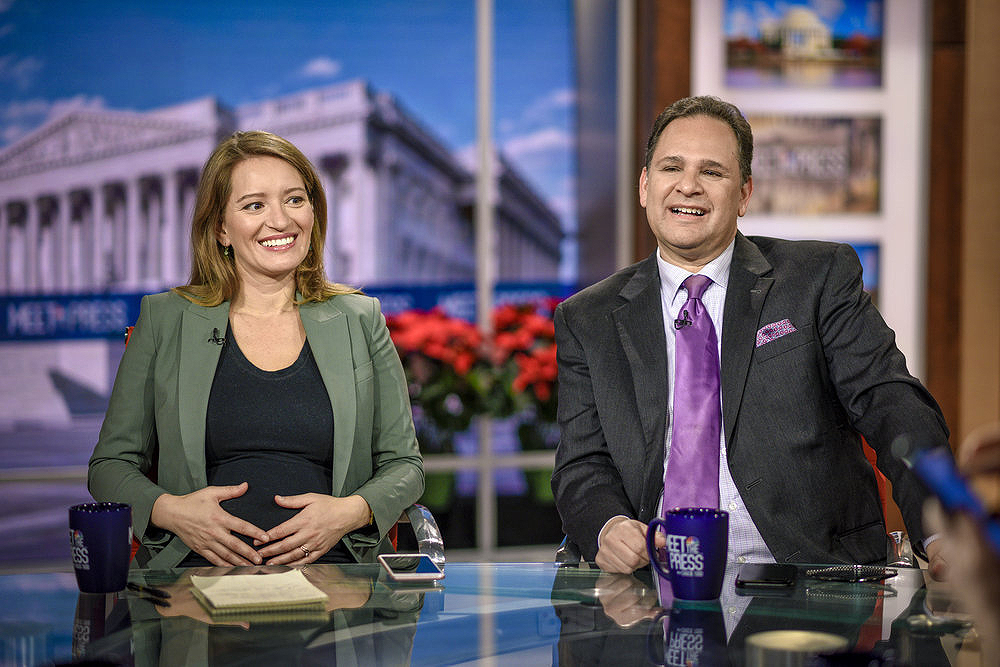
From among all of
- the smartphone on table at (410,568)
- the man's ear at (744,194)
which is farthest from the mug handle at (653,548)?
the man's ear at (744,194)

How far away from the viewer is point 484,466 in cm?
468

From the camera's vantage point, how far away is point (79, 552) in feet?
4.81

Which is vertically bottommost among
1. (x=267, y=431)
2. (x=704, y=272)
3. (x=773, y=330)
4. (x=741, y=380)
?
(x=267, y=431)

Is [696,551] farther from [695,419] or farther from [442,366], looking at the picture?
[442,366]

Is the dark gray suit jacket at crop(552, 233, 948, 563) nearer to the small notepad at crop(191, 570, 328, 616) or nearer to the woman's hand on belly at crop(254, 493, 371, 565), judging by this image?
the woman's hand on belly at crop(254, 493, 371, 565)

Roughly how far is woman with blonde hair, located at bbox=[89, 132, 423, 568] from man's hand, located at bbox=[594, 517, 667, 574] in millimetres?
569

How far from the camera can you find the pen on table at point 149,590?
1.47 meters

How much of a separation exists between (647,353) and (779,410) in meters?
0.30

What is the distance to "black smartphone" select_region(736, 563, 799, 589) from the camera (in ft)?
4.94

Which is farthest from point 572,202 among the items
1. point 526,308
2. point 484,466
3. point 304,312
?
point 304,312

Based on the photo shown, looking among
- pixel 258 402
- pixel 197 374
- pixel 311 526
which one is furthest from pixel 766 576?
pixel 197 374

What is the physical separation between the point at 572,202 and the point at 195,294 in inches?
116

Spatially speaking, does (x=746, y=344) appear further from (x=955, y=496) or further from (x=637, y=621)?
(x=955, y=496)

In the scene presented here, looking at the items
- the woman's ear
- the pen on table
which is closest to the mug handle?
the pen on table
